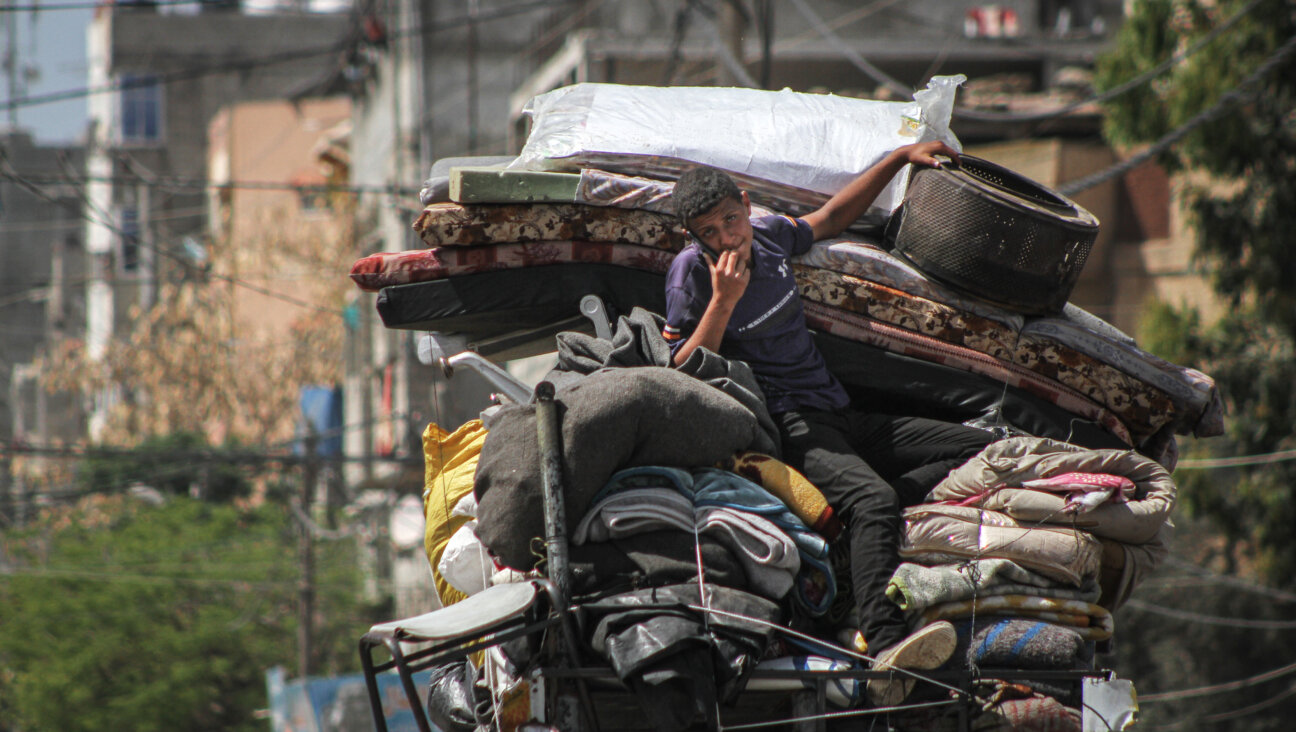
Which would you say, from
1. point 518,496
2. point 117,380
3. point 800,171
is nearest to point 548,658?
point 518,496

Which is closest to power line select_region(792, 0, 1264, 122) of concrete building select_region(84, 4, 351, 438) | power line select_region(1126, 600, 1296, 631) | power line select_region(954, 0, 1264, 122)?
power line select_region(954, 0, 1264, 122)

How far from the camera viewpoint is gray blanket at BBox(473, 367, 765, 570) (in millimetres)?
3213

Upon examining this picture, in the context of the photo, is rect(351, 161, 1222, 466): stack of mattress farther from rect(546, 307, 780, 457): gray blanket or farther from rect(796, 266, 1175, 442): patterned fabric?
rect(546, 307, 780, 457): gray blanket

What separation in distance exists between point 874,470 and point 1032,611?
0.66 metres

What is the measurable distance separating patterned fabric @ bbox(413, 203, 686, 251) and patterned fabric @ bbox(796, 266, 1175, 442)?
1.55 feet

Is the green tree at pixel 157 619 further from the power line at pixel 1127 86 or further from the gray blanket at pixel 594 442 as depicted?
the gray blanket at pixel 594 442

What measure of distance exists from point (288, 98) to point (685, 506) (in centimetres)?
2751

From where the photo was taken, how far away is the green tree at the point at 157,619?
706 inches

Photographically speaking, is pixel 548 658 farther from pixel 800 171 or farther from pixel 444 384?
pixel 444 384

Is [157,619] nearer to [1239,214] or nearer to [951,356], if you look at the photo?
[1239,214]

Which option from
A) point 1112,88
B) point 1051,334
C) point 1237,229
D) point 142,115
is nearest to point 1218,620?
point 1237,229

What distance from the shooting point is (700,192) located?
372 centimetres

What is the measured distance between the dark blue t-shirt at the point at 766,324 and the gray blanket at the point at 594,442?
398 mm

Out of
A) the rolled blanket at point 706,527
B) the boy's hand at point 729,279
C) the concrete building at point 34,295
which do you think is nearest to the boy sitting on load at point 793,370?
the boy's hand at point 729,279
